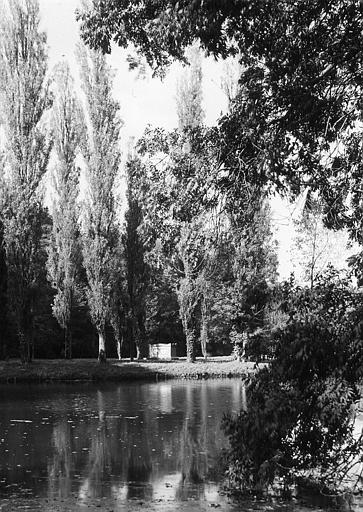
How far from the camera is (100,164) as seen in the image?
101ft

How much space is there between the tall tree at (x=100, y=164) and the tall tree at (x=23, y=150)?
2811mm

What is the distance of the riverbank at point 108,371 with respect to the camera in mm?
25219

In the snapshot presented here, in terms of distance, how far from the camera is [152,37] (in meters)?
6.40

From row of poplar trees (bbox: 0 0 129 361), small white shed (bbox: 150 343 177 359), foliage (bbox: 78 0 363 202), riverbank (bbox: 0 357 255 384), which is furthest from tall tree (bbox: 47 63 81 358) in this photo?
foliage (bbox: 78 0 363 202)

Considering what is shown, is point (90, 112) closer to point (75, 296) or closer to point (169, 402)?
point (75, 296)

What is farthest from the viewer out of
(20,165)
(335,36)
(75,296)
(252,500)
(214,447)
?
(75,296)

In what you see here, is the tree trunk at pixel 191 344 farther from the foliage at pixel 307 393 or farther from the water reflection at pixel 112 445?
the foliage at pixel 307 393

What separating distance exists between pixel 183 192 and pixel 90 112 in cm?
2586

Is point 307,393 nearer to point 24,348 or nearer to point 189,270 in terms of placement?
point 24,348

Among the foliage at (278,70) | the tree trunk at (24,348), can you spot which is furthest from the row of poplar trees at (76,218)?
the foliage at (278,70)

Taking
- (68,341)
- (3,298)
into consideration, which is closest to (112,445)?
(3,298)

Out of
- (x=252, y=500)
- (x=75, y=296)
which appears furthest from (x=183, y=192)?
(x=75, y=296)

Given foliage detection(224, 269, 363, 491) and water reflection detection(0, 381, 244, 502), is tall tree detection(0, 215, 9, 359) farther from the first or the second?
foliage detection(224, 269, 363, 491)

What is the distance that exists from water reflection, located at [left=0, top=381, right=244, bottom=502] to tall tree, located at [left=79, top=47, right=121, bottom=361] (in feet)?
38.8
